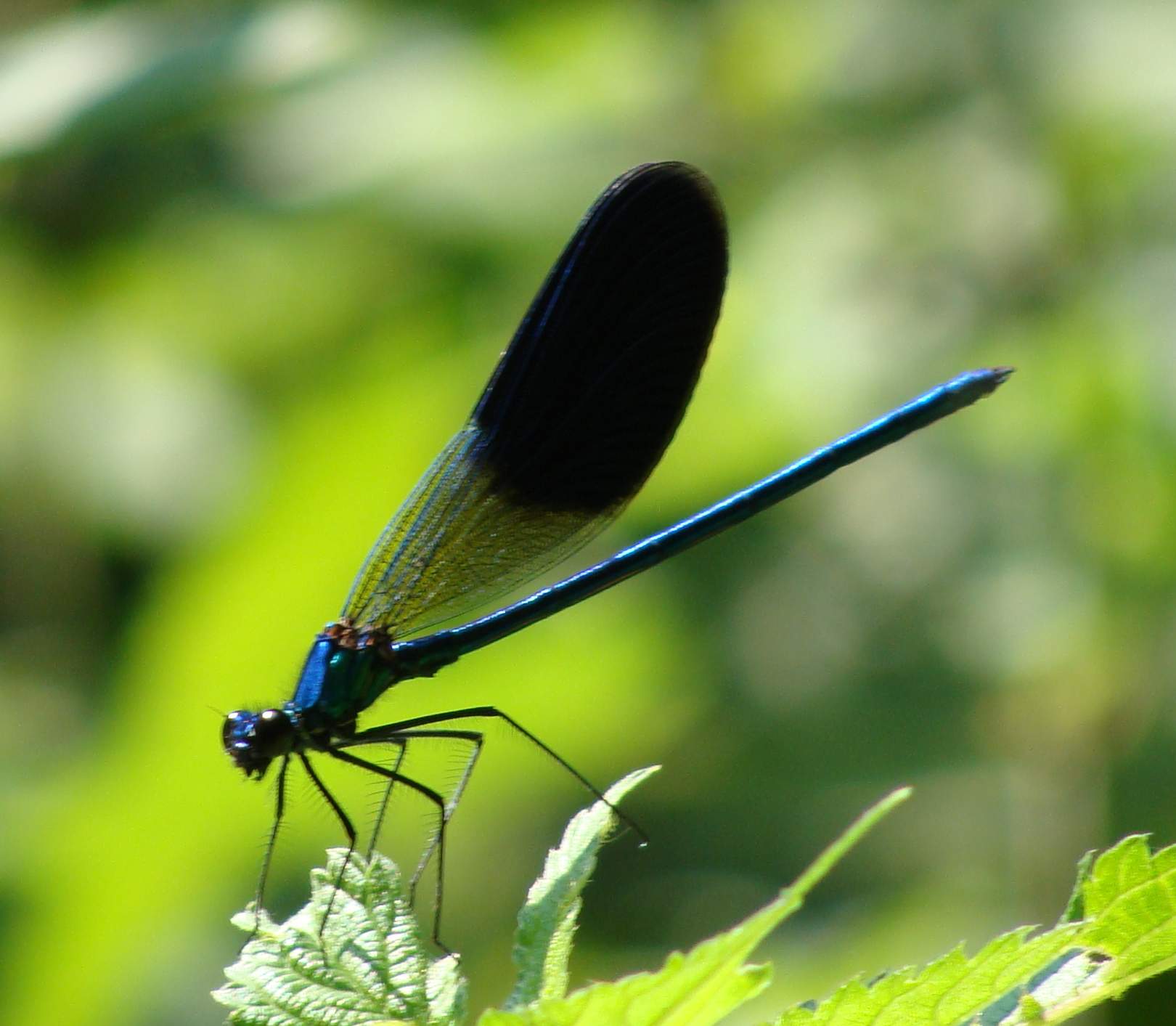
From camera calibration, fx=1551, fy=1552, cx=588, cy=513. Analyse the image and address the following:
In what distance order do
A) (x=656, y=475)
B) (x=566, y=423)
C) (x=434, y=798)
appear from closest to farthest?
(x=434, y=798), (x=566, y=423), (x=656, y=475)

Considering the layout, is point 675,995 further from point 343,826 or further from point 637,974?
point 343,826

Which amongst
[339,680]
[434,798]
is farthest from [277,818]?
[339,680]

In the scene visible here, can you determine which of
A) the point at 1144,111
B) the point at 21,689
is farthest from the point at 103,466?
the point at 1144,111

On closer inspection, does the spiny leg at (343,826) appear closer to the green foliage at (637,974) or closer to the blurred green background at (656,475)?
the green foliage at (637,974)

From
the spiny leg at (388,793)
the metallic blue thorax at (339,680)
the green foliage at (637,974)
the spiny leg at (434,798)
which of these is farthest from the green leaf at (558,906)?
the metallic blue thorax at (339,680)

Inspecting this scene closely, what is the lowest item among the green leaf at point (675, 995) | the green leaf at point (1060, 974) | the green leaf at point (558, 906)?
the green leaf at point (1060, 974)
